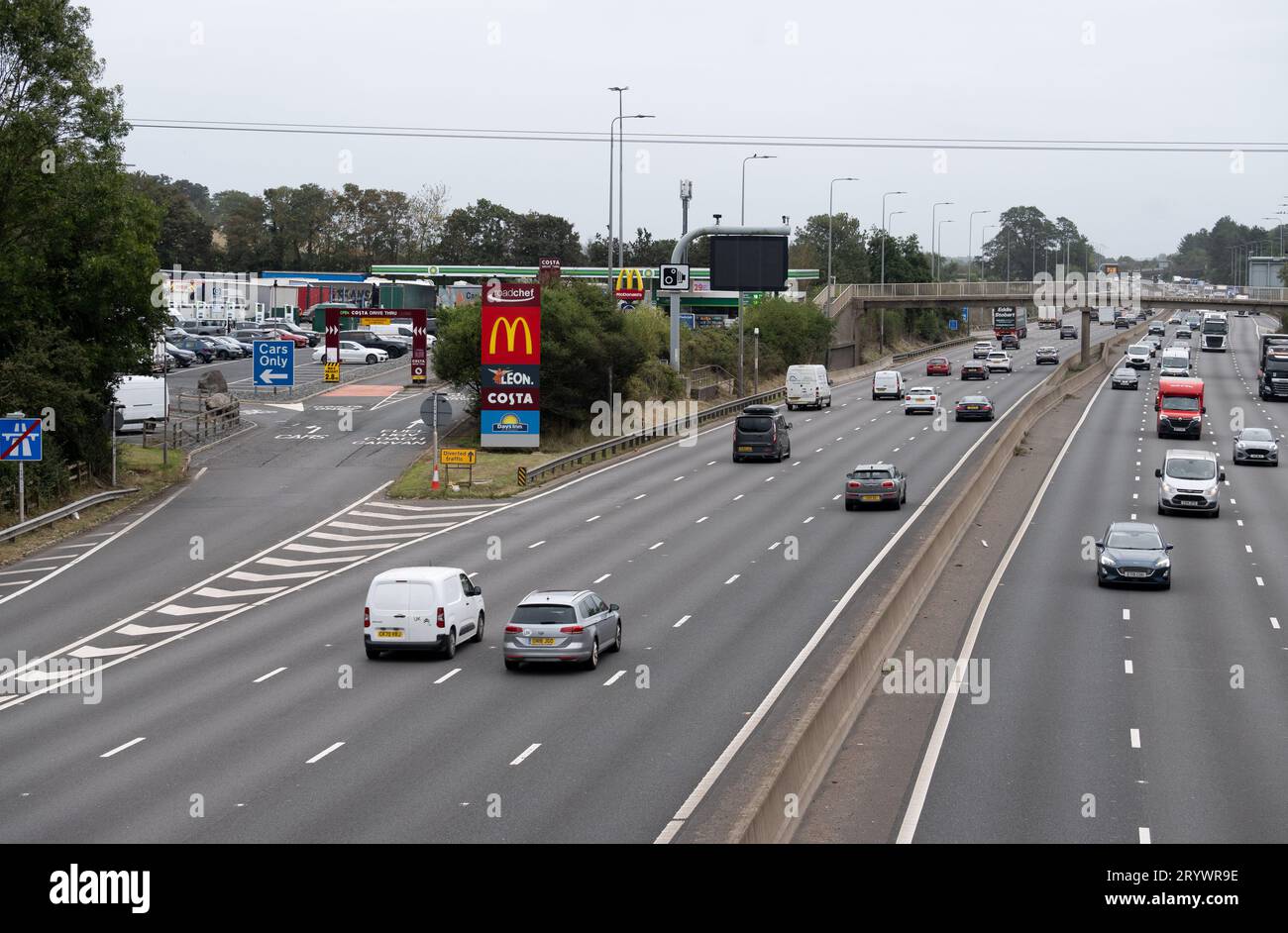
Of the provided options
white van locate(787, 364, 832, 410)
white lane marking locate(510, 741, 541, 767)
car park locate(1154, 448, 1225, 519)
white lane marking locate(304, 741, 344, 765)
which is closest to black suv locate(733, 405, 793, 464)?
car park locate(1154, 448, 1225, 519)

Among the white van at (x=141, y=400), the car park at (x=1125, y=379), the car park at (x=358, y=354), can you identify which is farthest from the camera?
the car park at (x=358, y=354)

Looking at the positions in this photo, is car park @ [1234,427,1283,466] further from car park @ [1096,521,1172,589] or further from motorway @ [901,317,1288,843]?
car park @ [1096,521,1172,589]

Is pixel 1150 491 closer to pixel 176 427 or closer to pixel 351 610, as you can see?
pixel 351 610

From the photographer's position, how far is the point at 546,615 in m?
26.2

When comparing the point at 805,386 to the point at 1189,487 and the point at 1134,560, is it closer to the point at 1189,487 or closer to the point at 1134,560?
the point at 1189,487

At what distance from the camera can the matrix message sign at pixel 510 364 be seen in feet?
183

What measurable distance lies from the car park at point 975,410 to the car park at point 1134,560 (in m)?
34.9

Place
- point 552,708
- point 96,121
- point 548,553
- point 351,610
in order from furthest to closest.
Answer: point 96,121 → point 548,553 → point 351,610 → point 552,708

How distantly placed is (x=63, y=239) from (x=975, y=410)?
40385 millimetres

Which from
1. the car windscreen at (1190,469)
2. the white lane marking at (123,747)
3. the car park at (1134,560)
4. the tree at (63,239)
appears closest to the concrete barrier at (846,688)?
the car park at (1134,560)

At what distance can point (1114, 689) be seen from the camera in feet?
82.0

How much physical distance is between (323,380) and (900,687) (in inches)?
2299

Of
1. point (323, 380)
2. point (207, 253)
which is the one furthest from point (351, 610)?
point (207, 253)

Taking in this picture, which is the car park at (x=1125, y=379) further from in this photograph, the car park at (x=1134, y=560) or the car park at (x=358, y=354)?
the car park at (x=1134, y=560)
